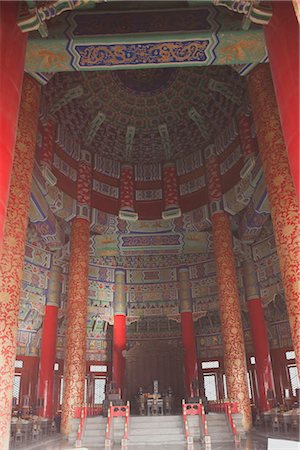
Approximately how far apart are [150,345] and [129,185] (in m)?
6.23

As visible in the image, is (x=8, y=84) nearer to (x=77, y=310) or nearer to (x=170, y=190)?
(x=77, y=310)

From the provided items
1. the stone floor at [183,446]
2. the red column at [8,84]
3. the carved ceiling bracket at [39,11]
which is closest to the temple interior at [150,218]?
the carved ceiling bracket at [39,11]

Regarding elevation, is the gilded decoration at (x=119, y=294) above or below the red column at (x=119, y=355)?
above

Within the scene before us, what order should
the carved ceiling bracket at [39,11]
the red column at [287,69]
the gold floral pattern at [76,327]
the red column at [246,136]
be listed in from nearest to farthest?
the red column at [287,69] < the carved ceiling bracket at [39,11] < the gold floral pattern at [76,327] < the red column at [246,136]

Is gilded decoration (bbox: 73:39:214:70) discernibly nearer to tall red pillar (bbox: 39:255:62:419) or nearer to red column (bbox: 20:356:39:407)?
tall red pillar (bbox: 39:255:62:419)

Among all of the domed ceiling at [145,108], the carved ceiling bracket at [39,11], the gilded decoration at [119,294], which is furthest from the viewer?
the gilded decoration at [119,294]

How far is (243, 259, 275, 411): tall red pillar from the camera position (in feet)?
40.0

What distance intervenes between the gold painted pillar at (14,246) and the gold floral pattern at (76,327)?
461 centimetres

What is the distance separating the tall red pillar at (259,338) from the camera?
40.0 feet

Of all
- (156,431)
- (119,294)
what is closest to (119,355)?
(119,294)

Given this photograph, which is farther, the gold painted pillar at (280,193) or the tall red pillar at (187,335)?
the tall red pillar at (187,335)

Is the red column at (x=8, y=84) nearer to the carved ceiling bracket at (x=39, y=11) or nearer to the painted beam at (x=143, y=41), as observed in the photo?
the carved ceiling bracket at (x=39, y=11)

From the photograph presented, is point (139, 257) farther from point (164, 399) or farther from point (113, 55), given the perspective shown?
point (113, 55)

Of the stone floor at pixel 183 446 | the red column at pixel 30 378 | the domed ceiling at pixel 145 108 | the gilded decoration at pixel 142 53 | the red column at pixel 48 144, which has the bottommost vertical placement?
the stone floor at pixel 183 446
